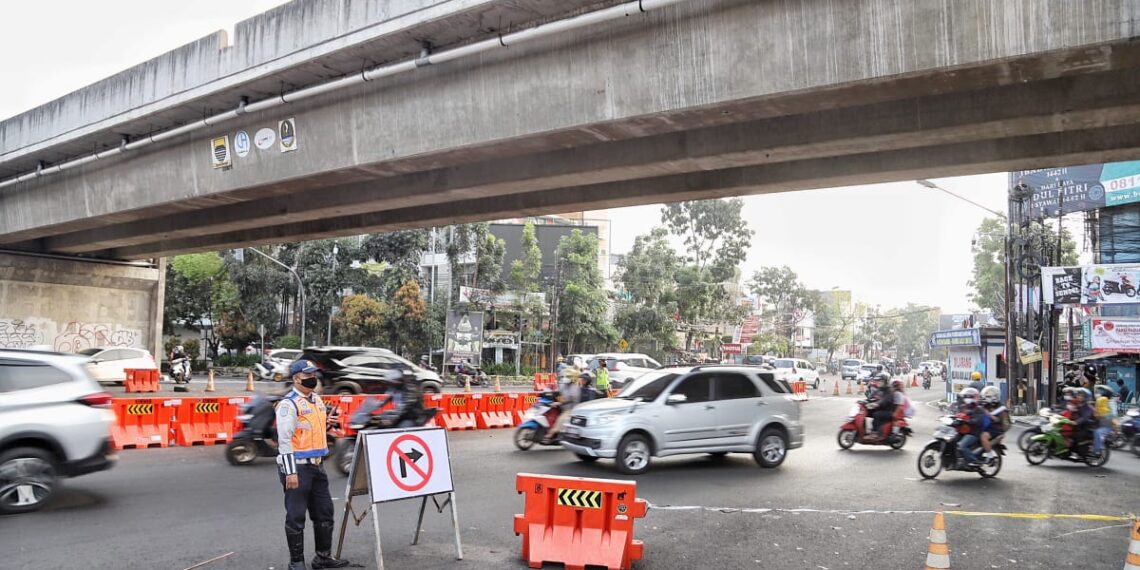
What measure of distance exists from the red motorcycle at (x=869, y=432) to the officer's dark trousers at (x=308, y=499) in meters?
12.1

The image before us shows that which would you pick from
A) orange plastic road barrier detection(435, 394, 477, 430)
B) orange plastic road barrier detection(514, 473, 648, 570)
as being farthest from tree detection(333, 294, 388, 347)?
orange plastic road barrier detection(514, 473, 648, 570)

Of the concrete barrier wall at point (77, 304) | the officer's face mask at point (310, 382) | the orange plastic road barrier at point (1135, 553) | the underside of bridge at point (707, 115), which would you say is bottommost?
the orange plastic road barrier at point (1135, 553)

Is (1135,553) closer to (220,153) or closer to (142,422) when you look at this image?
(142,422)

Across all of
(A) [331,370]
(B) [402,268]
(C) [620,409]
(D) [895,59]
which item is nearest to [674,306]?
(B) [402,268]

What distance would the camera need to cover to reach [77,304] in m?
27.6

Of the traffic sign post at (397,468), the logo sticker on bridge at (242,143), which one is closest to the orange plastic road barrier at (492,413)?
the logo sticker on bridge at (242,143)

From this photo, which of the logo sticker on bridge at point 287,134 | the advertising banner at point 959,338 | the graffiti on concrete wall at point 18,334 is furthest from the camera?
the advertising banner at point 959,338

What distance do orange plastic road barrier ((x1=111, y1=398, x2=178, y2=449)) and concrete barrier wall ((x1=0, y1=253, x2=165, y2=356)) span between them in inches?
640

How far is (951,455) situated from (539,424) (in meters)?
6.81

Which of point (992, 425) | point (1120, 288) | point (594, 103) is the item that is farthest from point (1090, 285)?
point (594, 103)

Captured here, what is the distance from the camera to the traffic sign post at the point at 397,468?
6.05 meters

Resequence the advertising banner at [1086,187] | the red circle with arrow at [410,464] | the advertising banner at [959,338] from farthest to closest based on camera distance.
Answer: the advertising banner at [959,338] → the advertising banner at [1086,187] → the red circle with arrow at [410,464]

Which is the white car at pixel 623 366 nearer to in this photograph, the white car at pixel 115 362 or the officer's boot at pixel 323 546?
the white car at pixel 115 362

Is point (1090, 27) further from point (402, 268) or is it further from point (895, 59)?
point (402, 268)
